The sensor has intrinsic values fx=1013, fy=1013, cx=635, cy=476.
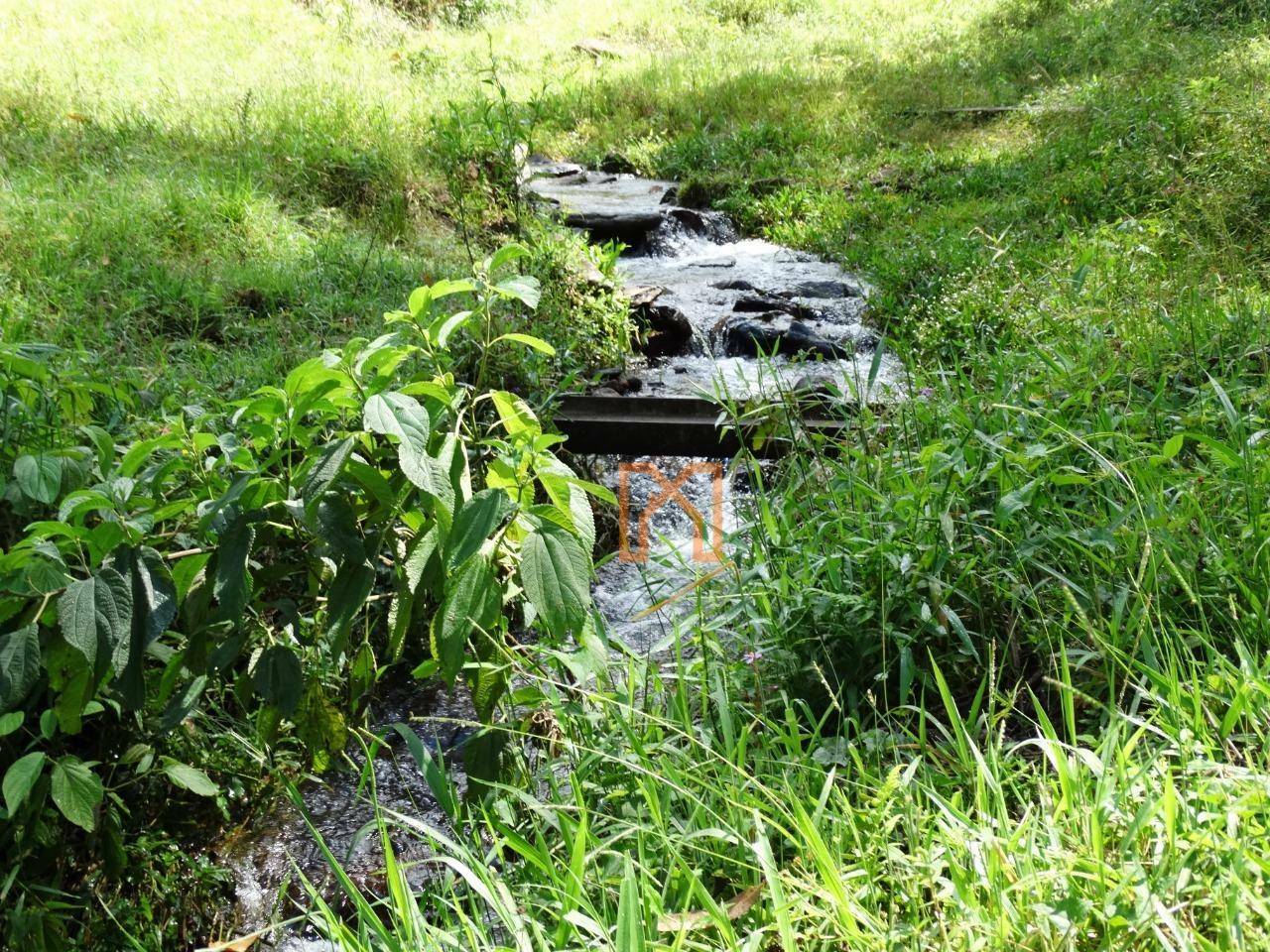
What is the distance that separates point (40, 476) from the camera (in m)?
2.46

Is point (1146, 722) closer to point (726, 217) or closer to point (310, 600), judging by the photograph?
point (310, 600)

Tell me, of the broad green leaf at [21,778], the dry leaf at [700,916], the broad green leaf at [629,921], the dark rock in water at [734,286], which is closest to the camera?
the broad green leaf at [629,921]

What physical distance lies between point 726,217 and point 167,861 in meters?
7.67

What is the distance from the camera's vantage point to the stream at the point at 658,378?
120 inches

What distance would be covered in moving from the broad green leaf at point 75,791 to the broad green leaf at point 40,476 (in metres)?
0.63

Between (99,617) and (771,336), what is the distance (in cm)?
493

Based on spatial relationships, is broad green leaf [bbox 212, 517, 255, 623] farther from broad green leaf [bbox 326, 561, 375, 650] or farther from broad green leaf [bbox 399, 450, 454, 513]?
broad green leaf [bbox 399, 450, 454, 513]

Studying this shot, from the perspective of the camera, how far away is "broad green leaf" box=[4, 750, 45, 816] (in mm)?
2232

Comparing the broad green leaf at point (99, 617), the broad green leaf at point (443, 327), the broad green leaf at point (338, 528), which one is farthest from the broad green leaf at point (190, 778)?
the broad green leaf at point (443, 327)

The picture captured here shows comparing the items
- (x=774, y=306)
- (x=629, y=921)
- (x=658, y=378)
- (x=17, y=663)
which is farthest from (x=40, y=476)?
(x=774, y=306)

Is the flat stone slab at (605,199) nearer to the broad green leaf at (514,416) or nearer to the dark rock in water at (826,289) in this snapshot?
the dark rock in water at (826,289)

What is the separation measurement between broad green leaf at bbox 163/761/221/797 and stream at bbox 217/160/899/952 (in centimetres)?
31

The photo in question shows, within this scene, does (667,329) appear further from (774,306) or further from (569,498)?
(569,498)

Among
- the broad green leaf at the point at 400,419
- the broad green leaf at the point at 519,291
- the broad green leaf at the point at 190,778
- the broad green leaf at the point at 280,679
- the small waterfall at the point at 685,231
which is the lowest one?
the small waterfall at the point at 685,231
